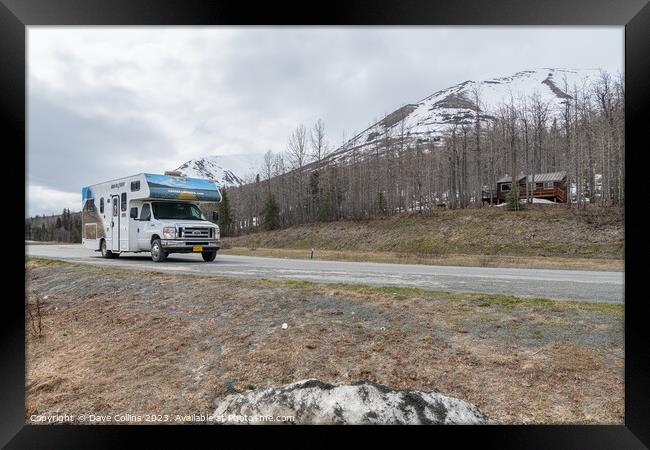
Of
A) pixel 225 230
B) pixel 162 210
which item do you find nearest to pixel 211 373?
pixel 162 210

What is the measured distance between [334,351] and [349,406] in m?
0.85

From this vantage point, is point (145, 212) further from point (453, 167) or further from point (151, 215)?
point (453, 167)

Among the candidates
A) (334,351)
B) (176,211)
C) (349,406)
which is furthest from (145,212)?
(349,406)

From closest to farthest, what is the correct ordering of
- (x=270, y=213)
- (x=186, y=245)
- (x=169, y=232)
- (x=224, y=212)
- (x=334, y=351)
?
(x=334, y=351)
(x=169, y=232)
(x=186, y=245)
(x=224, y=212)
(x=270, y=213)

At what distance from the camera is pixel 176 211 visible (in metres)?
9.43

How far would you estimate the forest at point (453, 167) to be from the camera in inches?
585

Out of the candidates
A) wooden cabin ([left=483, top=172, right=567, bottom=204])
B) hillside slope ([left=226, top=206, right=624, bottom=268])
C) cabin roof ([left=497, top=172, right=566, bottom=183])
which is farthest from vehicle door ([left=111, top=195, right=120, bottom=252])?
cabin roof ([left=497, top=172, right=566, bottom=183])

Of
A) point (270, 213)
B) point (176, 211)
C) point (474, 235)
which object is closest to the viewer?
point (176, 211)

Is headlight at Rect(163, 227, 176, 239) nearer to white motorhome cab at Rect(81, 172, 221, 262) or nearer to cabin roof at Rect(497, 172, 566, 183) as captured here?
white motorhome cab at Rect(81, 172, 221, 262)

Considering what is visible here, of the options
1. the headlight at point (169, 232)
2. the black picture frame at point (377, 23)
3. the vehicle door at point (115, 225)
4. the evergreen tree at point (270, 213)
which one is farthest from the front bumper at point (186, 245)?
the black picture frame at point (377, 23)

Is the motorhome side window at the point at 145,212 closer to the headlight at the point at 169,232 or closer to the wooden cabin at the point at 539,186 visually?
the headlight at the point at 169,232

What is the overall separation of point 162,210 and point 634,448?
33.9 feet

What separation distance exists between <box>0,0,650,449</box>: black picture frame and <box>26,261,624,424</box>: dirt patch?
29cm

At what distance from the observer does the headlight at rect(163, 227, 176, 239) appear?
30.2 feet
